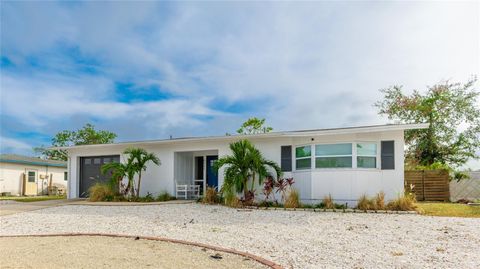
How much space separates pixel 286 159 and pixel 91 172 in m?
10.3

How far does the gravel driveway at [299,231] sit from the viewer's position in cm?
581

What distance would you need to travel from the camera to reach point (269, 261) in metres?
5.45

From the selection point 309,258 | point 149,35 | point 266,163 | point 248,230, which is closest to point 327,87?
point 266,163

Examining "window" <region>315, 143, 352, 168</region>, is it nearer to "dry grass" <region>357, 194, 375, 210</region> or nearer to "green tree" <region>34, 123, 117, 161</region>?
"dry grass" <region>357, 194, 375, 210</region>

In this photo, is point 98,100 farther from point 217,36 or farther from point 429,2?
point 429,2

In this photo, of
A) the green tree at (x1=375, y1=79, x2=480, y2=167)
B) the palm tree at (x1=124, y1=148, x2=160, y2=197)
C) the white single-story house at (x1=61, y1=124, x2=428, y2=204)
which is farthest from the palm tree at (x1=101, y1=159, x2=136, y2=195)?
the green tree at (x1=375, y1=79, x2=480, y2=167)

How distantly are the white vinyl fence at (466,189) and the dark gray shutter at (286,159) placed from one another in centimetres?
1061

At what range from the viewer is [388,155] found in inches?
507

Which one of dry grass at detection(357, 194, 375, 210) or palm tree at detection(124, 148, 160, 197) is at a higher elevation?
palm tree at detection(124, 148, 160, 197)

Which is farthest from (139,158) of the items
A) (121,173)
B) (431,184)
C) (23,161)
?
(23,161)

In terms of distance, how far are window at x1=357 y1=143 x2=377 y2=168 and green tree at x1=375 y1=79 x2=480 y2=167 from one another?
11914mm

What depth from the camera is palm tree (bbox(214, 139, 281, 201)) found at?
13250 mm

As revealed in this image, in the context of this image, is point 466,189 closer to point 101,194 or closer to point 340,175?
point 340,175

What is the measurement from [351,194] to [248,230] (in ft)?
19.0
